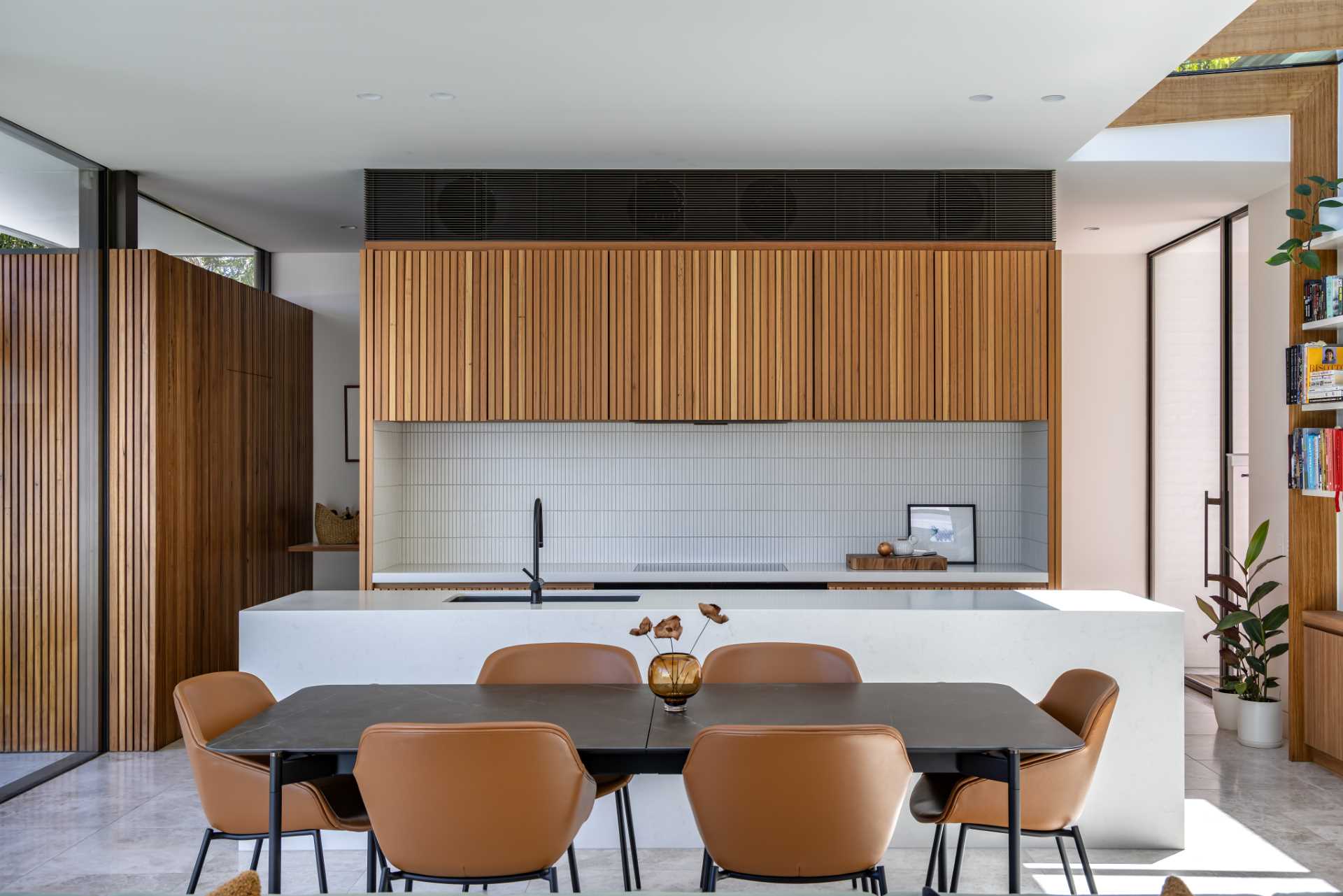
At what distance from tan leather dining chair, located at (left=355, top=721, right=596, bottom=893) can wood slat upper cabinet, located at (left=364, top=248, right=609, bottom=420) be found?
313cm

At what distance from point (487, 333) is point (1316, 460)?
3.83 m

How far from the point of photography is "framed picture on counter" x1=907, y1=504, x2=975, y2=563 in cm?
586

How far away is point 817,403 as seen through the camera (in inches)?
211

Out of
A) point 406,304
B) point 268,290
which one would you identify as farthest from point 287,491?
point 406,304

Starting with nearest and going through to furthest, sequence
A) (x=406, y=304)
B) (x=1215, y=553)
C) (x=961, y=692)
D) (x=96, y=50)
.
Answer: (x=961, y=692)
(x=96, y=50)
(x=406, y=304)
(x=1215, y=553)

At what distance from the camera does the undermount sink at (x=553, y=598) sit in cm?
406

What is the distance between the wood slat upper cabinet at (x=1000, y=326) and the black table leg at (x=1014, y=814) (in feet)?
10.1

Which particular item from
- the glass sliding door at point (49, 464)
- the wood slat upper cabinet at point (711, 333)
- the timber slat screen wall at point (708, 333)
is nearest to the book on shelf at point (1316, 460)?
the timber slat screen wall at point (708, 333)

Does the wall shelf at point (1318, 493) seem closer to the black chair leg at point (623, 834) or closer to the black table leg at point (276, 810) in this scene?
the black chair leg at point (623, 834)

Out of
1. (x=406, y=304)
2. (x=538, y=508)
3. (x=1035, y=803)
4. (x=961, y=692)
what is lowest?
(x=1035, y=803)

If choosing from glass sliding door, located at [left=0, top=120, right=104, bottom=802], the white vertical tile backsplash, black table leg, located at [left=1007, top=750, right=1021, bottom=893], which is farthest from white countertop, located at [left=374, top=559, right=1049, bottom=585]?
black table leg, located at [left=1007, top=750, right=1021, bottom=893]

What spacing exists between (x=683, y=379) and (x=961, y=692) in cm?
271

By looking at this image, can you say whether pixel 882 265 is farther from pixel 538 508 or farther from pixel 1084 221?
pixel 538 508

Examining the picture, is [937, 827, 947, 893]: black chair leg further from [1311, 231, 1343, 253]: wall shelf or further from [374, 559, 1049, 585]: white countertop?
[1311, 231, 1343, 253]: wall shelf
